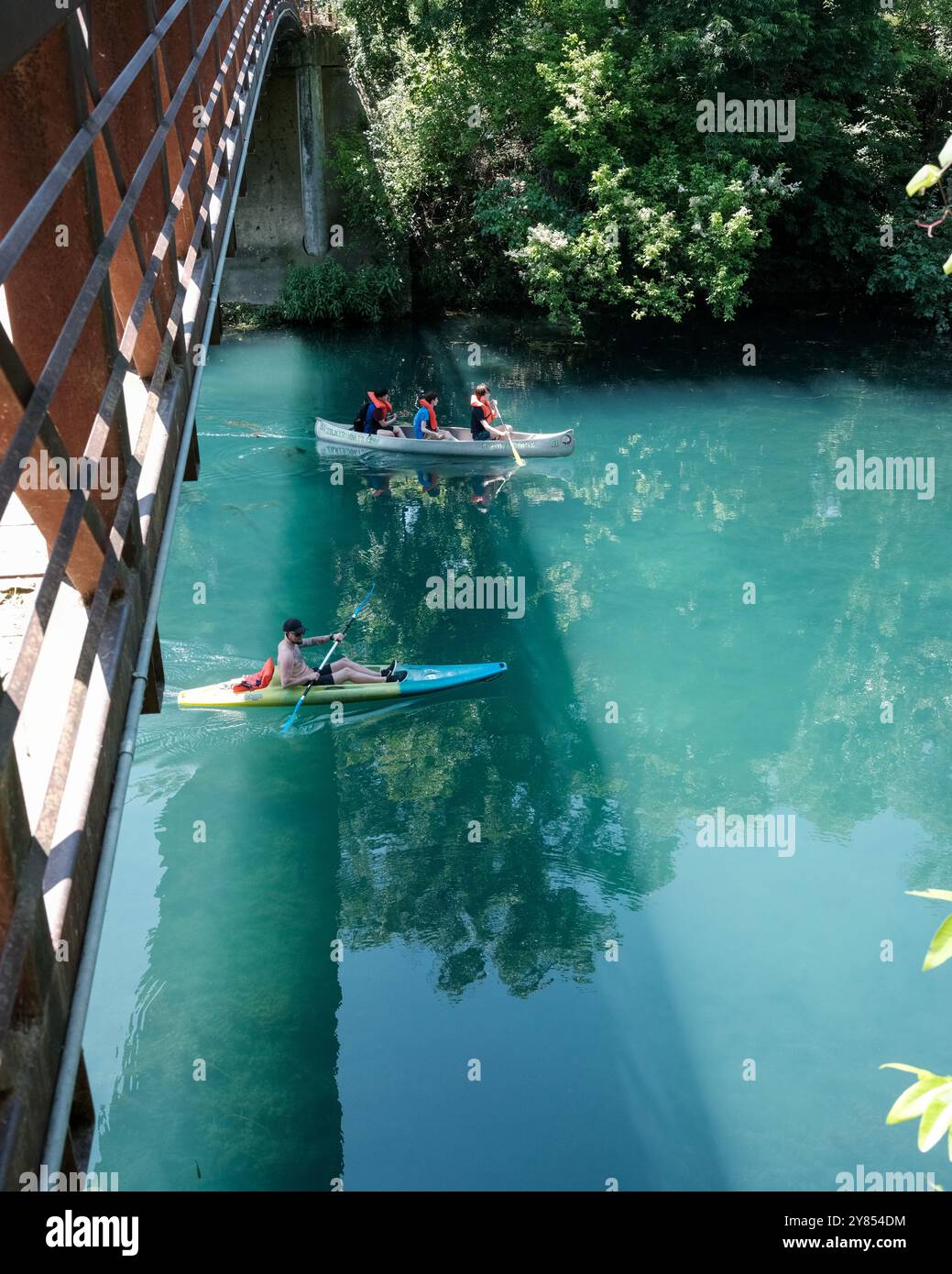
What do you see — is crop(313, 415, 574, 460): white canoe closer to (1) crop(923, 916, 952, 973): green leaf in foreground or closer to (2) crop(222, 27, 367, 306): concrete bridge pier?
(2) crop(222, 27, 367, 306): concrete bridge pier

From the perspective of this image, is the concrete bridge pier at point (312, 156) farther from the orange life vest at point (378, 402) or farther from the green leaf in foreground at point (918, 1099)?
the green leaf in foreground at point (918, 1099)

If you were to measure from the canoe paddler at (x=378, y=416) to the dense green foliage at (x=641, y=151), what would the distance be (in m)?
4.40

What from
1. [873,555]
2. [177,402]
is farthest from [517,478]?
[177,402]

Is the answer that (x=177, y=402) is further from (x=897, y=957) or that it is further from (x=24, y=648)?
(x=897, y=957)

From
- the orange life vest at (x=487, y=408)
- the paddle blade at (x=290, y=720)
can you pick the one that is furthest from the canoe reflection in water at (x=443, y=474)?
the paddle blade at (x=290, y=720)

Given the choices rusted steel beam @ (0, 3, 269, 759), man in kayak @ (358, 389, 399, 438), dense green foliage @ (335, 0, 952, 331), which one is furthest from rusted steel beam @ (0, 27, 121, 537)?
dense green foliage @ (335, 0, 952, 331)

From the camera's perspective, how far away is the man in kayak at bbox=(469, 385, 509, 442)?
56.5 feet

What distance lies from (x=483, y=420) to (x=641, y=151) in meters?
7.09

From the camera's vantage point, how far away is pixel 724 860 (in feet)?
31.6

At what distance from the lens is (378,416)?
1777 cm

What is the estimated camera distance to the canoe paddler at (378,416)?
17656mm

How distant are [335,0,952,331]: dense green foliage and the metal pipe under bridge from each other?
53.1 feet

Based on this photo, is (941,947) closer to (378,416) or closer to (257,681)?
(257,681)

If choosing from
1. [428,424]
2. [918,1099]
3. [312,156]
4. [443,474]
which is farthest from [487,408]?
[918,1099]
